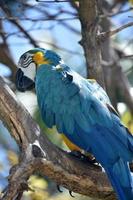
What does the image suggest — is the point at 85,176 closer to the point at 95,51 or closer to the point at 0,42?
the point at 95,51

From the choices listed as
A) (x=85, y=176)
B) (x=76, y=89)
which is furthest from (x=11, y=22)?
(x=85, y=176)

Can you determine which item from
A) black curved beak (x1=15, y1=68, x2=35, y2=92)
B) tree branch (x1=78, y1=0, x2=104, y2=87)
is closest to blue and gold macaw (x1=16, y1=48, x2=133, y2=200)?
black curved beak (x1=15, y1=68, x2=35, y2=92)

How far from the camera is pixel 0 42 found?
14.5ft

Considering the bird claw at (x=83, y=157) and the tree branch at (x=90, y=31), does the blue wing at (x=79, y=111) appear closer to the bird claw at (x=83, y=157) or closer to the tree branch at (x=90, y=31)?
the bird claw at (x=83, y=157)

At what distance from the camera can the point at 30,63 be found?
3305 mm

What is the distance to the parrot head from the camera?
3.28 metres

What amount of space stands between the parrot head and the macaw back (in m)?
0.08

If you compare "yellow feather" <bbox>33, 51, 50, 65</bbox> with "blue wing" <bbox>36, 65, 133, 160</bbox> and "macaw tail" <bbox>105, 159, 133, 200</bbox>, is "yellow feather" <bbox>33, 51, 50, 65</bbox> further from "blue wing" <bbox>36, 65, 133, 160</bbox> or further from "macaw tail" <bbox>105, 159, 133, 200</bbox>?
"macaw tail" <bbox>105, 159, 133, 200</bbox>

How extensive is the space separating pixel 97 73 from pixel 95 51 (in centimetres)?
12

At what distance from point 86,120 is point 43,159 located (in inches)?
16.0

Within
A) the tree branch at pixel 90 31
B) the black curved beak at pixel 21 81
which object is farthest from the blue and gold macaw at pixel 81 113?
the tree branch at pixel 90 31

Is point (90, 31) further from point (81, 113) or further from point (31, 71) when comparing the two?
point (81, 113)

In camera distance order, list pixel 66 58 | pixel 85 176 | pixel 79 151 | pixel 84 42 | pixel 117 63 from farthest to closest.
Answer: pixel 66 58 < pixel 117 63 < pixel 84 42 < pixel 79 151 < pixel 85 176

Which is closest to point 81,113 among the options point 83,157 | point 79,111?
point 79,111
